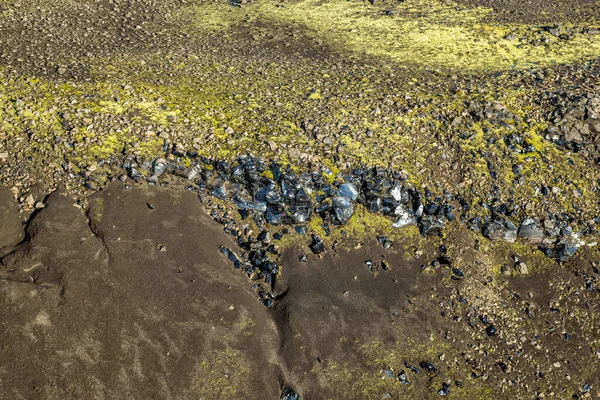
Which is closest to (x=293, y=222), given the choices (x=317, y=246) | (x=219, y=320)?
(x=317, y=246)

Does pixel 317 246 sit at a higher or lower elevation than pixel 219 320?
higher

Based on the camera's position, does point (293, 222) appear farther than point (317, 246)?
Yes

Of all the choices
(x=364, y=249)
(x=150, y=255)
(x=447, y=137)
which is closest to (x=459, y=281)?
(x=364, y=249)

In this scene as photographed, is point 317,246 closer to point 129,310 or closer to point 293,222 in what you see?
point 293,222

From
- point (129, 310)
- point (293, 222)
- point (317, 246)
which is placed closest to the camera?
point (129, 310)

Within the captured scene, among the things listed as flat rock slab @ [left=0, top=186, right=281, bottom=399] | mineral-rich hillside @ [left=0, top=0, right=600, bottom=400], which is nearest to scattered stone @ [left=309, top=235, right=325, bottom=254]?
mineral-rich hillside @ [left=0, top=0, right=600, bottom=400]

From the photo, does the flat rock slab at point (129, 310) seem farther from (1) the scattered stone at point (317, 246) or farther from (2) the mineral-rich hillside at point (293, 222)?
(1) the scattered stone at point (317, 246)

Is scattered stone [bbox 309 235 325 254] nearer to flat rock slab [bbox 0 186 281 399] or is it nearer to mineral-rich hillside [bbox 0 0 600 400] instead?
mineral-rich hillside [bbox 0 0 600 400]
